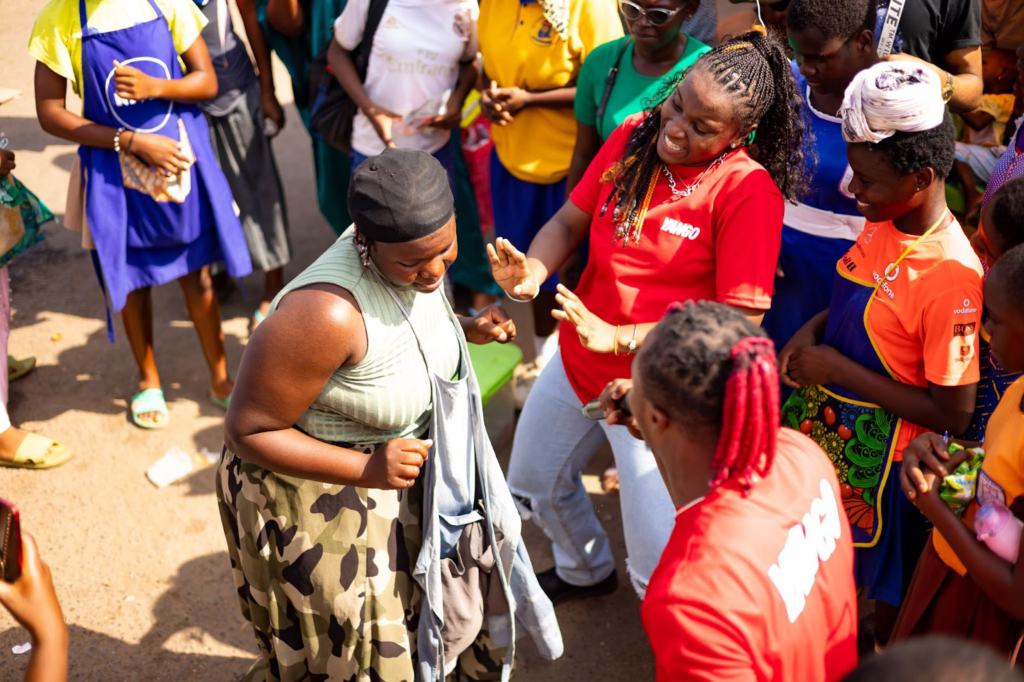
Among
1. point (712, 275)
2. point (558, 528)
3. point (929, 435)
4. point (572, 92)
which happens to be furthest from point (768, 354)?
point (572, 92)

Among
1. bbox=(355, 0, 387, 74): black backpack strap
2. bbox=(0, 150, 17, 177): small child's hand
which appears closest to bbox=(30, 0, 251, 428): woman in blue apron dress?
bbox=(0, 150, 17, 177): small child's hand

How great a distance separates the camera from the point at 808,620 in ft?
5.53

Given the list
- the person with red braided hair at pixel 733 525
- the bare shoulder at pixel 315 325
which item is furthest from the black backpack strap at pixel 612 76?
the person with red braided hair at pixel 733 525

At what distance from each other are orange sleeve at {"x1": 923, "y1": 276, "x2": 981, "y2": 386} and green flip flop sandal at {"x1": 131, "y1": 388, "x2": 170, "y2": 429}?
12.7ft

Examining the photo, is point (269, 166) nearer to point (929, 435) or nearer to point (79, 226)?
point (79, 226)

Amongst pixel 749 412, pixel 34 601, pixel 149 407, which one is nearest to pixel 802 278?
pixel 749 412

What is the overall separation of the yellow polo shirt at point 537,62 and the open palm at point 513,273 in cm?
167

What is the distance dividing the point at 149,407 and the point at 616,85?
301 centimetres

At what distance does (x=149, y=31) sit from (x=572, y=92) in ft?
6.58

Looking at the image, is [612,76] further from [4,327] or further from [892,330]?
[4,327]

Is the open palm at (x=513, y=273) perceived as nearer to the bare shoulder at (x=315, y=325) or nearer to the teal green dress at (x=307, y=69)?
the bare shoulder at (x=315, y=325)

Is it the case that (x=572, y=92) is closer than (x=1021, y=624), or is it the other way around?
(x=1021, y=624)

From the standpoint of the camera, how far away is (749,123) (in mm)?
2721

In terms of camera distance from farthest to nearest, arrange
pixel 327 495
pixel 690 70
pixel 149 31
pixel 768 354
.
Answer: pixel 149 31, pixel 690 70, pixel 327 495, pixel 768 354
